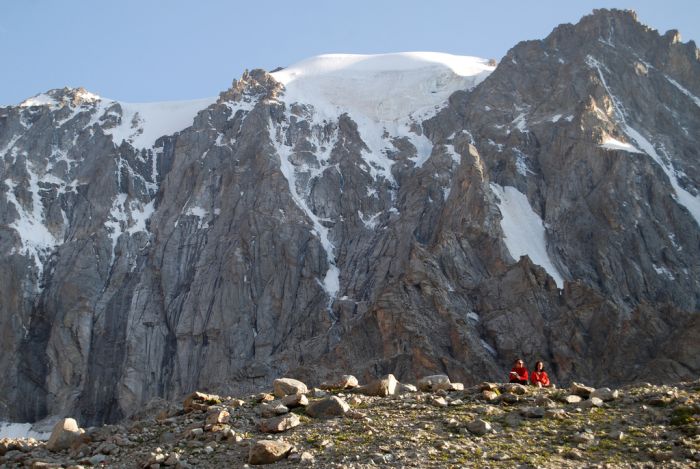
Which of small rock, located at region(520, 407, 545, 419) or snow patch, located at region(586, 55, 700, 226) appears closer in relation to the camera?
small rock, located at region(520, 407, 545, 419)

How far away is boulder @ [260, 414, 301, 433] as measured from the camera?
22922 millimetres

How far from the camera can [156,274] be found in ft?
320

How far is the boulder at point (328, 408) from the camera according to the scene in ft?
78.7

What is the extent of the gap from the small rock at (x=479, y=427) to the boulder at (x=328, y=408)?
3.50 metres

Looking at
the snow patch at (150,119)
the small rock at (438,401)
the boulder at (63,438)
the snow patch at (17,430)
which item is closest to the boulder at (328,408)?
the small rock at (438,401)

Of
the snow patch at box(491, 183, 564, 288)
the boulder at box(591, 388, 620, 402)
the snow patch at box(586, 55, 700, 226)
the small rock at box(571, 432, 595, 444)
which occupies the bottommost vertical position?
the small rock at box(571, 432, 595, 444)

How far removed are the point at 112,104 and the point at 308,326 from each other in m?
53.5

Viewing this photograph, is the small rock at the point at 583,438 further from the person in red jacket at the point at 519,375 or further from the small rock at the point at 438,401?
the person in red jacket at the point at 519,375

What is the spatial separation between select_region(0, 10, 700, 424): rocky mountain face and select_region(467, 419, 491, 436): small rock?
43.8m

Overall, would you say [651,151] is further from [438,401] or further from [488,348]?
[438,401]

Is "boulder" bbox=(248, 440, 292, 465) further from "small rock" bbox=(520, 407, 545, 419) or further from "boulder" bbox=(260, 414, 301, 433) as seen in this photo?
"small rock" bbox=(520, 407, 545, 419)

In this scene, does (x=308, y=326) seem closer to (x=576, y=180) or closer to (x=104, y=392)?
(x=104, y=392)

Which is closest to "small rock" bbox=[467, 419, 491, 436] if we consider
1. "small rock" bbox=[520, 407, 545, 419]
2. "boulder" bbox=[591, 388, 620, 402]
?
"small rock" bbox=[520, 407, 545, 419]

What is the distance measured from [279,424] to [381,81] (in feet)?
355
